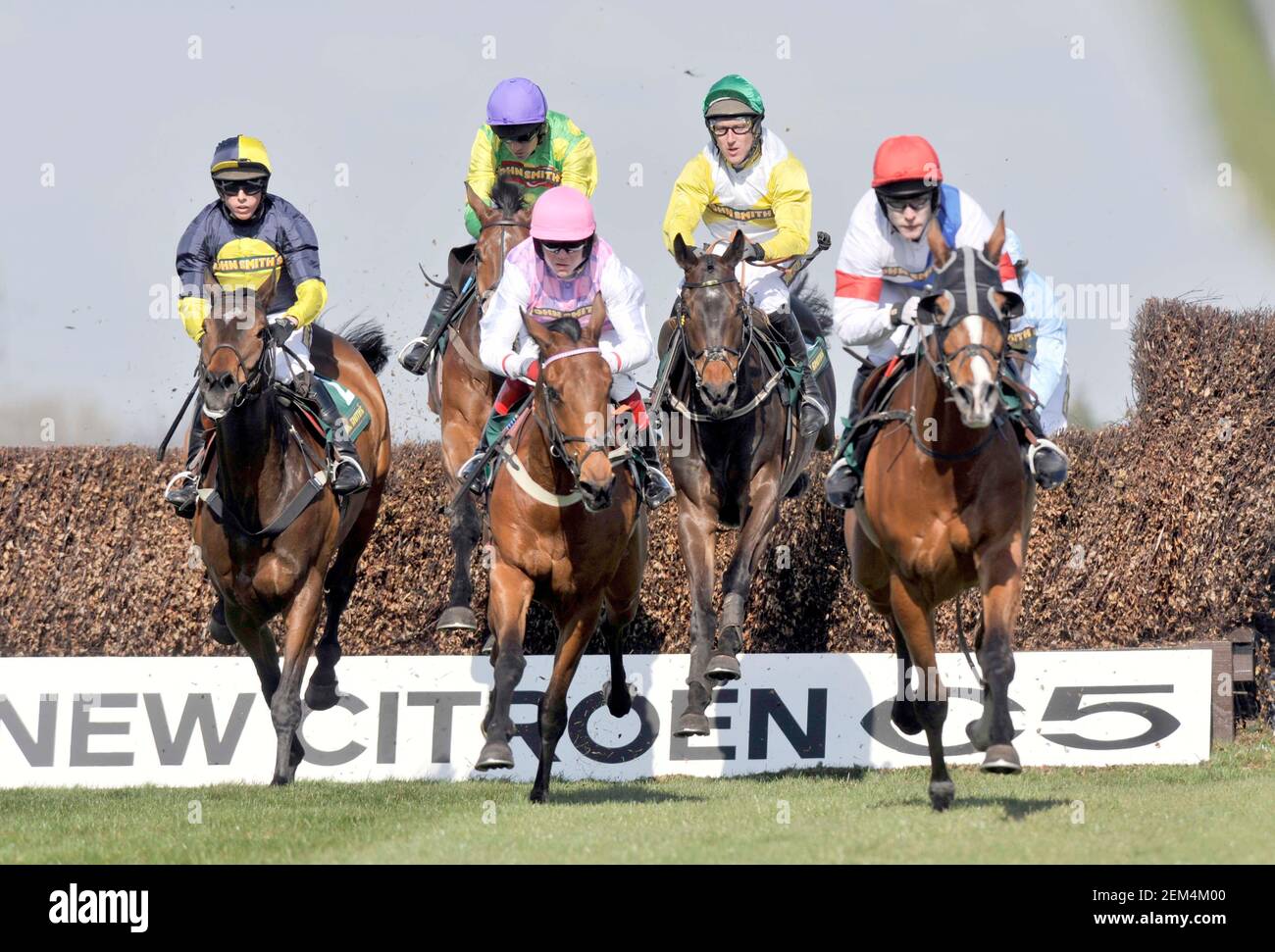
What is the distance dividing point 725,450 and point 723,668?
1.42 metres

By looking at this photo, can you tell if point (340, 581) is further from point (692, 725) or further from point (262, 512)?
point (692, 725)

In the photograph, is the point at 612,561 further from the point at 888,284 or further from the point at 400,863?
the point at 400,863

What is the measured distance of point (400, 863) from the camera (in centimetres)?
525

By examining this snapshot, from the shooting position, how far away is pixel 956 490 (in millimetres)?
6496

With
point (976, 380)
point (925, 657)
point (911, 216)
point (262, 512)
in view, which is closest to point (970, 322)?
point (976, 380)

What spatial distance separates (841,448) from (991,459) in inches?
43.7

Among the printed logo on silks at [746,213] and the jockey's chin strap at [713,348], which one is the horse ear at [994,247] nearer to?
the jockey's chin strap at [713,348]

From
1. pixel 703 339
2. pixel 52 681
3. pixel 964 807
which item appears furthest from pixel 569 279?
pixel 52 681

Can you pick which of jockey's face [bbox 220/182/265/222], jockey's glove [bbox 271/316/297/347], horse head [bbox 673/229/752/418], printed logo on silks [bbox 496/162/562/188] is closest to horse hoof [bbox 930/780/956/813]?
horse head [bbox 673/229/752/418]

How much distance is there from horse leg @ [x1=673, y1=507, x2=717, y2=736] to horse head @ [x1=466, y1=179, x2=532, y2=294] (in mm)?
1704

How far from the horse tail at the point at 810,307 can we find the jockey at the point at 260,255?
3.06 metres

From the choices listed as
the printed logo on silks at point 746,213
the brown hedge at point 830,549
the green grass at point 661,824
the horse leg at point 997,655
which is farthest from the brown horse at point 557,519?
the brown hedge at point 830,549

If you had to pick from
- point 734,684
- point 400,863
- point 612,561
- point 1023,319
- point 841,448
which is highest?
point 1023,319

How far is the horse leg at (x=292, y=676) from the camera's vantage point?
8.29 meters
